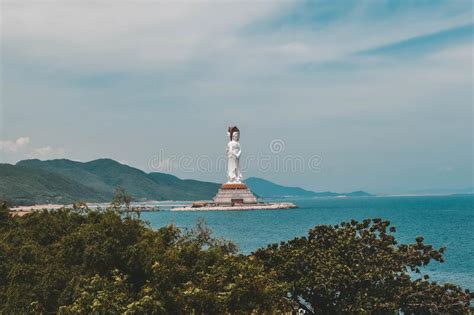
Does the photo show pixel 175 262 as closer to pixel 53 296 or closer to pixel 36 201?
pixel 53 296

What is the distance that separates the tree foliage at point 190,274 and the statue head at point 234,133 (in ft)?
284

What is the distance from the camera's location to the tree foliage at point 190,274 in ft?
48.0

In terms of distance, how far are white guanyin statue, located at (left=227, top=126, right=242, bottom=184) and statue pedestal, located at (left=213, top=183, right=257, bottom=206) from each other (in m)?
1.64

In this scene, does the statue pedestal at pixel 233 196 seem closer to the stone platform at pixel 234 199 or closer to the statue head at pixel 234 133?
the stone platform at pixel 234 199

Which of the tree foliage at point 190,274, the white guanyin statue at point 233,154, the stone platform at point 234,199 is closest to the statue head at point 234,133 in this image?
the white guanyin statue at point 233,154

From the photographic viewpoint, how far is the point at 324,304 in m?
18.4

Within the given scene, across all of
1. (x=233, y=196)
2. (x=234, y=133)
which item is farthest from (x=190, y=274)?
(x=233, y=196)

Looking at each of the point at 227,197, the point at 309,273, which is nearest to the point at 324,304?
the point at 309,273

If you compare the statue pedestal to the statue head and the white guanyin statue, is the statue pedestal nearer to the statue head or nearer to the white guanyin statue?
the white guanyin statue

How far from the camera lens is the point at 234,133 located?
351 ft

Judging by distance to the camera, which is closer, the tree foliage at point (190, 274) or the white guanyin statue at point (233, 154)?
the tree foliage at point (190, 274)

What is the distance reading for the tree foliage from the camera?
14.6 metres

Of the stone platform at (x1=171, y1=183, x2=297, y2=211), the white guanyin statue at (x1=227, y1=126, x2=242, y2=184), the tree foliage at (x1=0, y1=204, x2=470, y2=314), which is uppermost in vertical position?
the white guanyin statue at (x1=227, y1=126, x2=242, y2=184)

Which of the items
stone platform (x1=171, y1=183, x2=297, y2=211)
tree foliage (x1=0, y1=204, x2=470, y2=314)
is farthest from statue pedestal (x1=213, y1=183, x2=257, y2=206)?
tree foliage (x1=0, y1=204, x2=470, y2=314)
